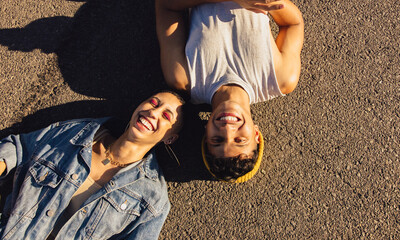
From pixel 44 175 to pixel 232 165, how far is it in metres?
1.74

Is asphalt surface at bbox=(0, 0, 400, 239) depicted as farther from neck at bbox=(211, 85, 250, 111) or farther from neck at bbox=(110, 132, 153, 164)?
neck at bbox=(211, 85, 250, 111)

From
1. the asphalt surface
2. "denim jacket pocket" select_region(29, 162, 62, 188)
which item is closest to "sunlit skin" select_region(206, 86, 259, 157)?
the asphalt surface

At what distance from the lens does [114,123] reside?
3.27m

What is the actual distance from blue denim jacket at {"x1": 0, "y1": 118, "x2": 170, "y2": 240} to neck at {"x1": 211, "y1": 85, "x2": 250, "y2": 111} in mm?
909

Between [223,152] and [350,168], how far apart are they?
152 cm

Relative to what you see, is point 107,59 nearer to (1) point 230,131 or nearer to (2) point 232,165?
(1) point 230,131

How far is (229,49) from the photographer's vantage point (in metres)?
2.96

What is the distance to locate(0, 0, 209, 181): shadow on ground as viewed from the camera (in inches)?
133

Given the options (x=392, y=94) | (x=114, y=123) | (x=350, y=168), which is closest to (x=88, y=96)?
(x=114, y=123)

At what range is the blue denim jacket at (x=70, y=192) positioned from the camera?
2865mm

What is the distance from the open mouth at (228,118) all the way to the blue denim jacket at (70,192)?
896 mm

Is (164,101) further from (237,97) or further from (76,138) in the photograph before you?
(76,138)

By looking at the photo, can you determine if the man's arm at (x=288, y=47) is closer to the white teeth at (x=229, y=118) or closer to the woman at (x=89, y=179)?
the white teeth at (x=229, y=118)

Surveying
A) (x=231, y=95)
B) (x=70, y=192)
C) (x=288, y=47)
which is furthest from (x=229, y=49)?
(x=70, y=192)
